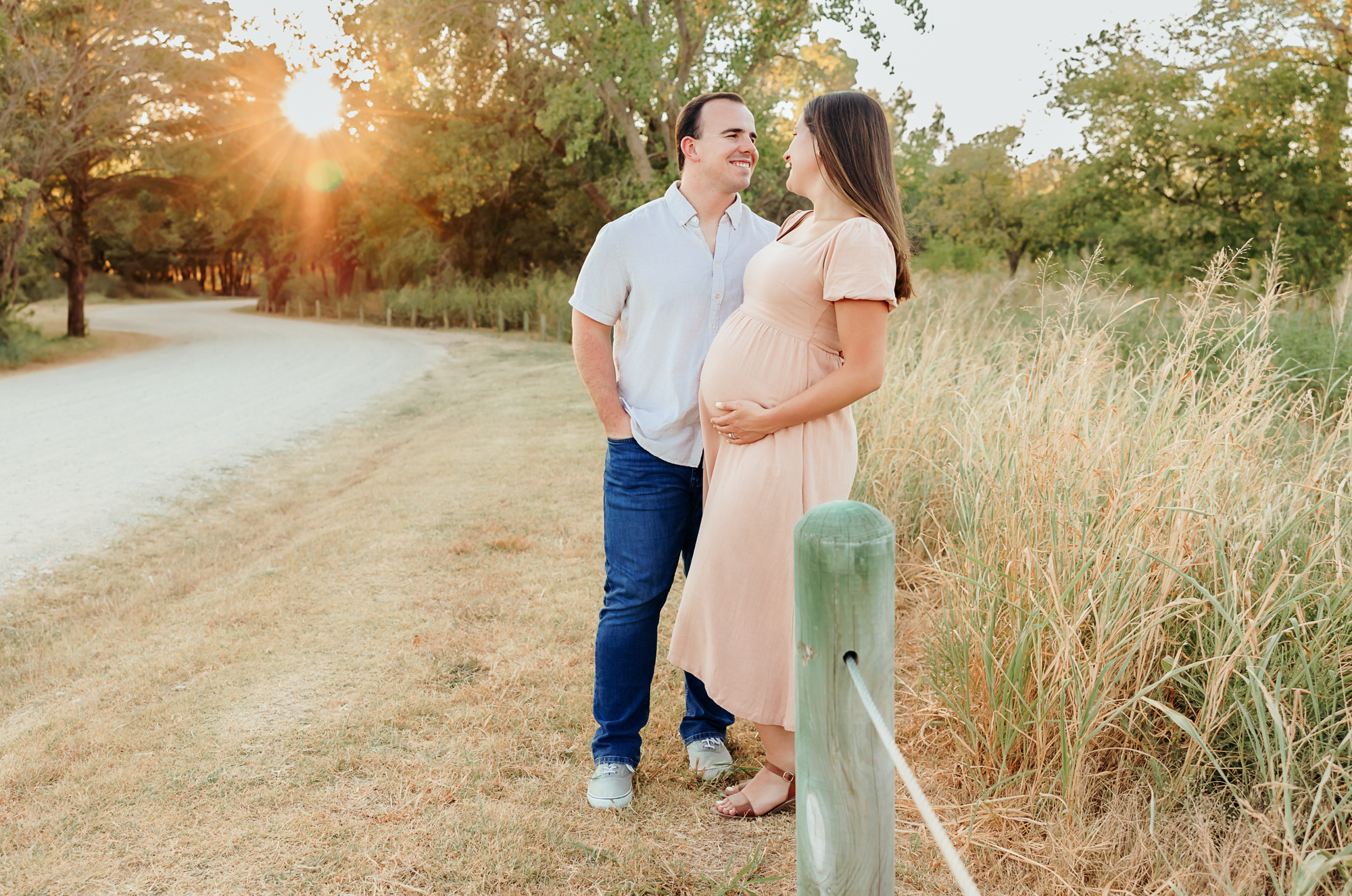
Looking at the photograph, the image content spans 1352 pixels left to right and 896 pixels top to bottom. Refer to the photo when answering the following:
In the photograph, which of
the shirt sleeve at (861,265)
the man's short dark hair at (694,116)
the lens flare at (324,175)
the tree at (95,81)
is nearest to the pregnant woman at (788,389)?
the shirt sleeve at (861,265)

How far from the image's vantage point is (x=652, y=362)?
280cm

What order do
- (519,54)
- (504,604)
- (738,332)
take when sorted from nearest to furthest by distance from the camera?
(738,332) → (504,604) → (519,54)

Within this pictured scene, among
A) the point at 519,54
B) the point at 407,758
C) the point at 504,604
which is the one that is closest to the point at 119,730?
the point at 407,758

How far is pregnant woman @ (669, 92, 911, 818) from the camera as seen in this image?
238 centimetres

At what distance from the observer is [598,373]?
111 inches

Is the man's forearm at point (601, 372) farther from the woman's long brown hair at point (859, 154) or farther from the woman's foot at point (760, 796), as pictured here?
the woman's foot at point (760, 796)

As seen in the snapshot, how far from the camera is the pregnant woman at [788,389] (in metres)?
2.38

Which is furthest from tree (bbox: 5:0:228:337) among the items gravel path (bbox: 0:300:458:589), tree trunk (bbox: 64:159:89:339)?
gravel path (bbox: 0:300:458:589)

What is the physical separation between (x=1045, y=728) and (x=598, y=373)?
1687 millimetres

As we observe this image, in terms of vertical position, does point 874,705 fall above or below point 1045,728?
above

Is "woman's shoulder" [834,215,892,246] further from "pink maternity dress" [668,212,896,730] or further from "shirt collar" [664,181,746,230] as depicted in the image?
"shirt collar" [664,181,746,230]

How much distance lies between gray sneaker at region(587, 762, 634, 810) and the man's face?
1.83 metres

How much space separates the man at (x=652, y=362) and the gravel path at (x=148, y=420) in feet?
14.2

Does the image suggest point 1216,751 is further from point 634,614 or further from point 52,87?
point 52,87
